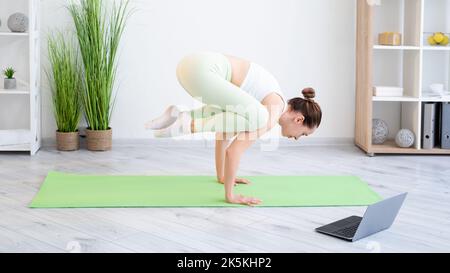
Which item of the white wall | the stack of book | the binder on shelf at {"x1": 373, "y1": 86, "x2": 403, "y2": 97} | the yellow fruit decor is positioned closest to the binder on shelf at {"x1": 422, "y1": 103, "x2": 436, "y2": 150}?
the stack of book

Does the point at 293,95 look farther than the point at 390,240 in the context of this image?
Yes

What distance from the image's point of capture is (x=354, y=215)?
331cm

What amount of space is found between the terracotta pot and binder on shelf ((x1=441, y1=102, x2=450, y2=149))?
2406 mm

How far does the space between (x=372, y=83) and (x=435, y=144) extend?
1.91 feet

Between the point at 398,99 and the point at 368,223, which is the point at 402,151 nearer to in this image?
the point at 398,99

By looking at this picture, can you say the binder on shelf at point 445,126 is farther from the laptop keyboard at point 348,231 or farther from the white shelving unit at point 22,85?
the white shelving unit at point 22,85

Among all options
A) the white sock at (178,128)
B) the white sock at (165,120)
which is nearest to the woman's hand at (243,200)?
the white sock at (178,128)

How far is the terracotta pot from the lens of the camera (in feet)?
15.9

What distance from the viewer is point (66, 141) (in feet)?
15.9

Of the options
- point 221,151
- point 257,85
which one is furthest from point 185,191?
point 257,85

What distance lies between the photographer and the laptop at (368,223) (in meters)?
2.92

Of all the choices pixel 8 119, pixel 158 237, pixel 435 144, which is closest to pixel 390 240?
pixel 158 237

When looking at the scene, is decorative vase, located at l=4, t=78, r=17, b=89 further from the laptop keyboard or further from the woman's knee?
the laptop keyboard

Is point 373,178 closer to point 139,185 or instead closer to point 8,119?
point 139,185
